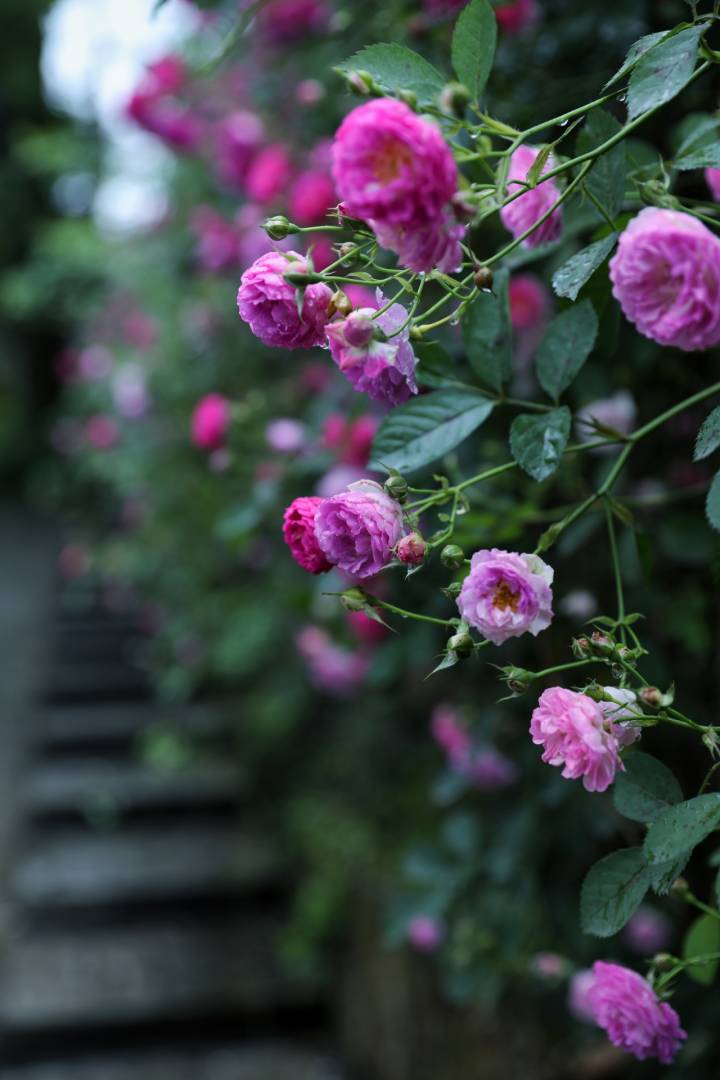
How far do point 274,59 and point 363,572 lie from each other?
4.68ft

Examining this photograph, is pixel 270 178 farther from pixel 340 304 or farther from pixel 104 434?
pixel 104 434

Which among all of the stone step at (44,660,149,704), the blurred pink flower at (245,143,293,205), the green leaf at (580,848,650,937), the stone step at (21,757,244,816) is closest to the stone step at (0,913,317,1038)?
the stone step at (21,757,244,816)

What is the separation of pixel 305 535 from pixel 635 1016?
0.33 metres

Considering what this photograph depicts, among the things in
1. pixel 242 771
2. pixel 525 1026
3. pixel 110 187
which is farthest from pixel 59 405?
pixel 525 1026

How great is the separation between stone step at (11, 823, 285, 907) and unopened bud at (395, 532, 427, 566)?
92.5 inches

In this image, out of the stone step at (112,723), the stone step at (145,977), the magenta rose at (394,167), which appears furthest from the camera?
the stone step at (112,723)

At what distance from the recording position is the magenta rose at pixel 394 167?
435 millimetres

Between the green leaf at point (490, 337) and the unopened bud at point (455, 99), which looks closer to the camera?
the unopened bud at point (455, 99)

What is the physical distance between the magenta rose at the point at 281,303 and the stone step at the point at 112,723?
2.90 m

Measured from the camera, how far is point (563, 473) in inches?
39.4

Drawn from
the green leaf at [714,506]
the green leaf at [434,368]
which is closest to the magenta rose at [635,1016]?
the green leaf at [714,506]

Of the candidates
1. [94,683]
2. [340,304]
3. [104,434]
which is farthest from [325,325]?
[94,683]

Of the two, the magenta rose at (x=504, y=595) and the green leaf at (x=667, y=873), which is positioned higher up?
the magenta rose at (x=504, y=595)

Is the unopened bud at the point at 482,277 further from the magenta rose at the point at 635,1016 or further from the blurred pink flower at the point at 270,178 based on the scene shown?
the blurred pink flower at the point at 270,178
